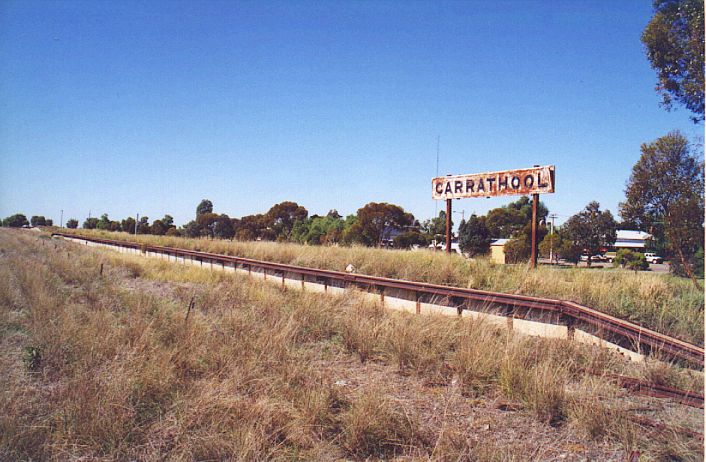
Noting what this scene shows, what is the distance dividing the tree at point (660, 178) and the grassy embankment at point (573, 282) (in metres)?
6.85

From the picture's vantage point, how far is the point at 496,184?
1228 centimetres

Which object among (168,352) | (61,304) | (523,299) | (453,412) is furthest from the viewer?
(61,304)

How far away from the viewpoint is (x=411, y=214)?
4884 cm

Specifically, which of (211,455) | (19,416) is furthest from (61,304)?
(211,455)

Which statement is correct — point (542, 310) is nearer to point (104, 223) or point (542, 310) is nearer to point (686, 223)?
point (686, 223)

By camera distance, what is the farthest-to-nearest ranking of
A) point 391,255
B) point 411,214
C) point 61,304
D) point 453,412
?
point 411,214
point 391,255
point 61,304
point 453,412

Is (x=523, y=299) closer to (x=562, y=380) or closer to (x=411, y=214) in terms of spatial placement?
(x=562, y=380)

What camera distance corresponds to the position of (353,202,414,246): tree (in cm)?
4519

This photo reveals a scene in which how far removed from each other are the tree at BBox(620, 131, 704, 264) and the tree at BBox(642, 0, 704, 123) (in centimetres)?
267

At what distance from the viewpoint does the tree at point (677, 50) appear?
12.0m

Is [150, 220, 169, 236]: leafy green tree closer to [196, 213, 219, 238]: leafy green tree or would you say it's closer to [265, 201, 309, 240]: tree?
[196, 213, 219, 238]: leafy green tree

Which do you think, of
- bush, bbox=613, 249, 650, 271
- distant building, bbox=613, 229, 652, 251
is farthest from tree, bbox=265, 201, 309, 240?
distant building, bbox=613, 229, 652, 251

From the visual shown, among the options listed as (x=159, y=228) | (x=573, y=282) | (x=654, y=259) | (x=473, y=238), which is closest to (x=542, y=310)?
(x=573, y=282)

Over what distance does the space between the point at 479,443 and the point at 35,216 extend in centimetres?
12132
